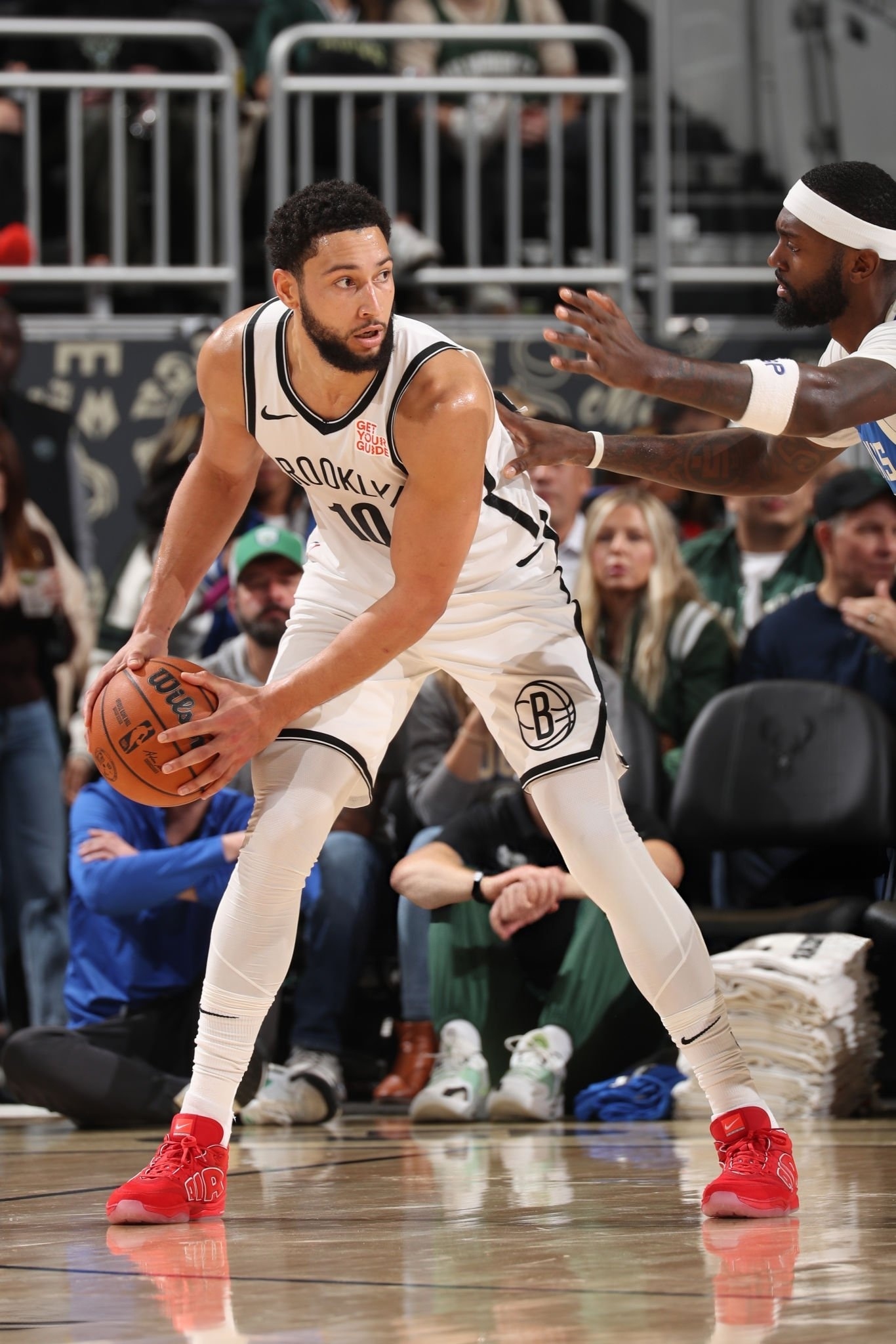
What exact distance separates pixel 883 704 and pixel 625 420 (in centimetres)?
175

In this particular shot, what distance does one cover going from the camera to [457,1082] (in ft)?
15.5

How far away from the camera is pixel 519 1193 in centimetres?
326

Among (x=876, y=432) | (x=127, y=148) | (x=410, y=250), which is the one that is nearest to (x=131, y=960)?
(x=876, y=432)

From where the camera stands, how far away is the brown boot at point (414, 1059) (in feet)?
16.9

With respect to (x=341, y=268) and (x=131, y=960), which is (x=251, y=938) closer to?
(x=341, y=268)

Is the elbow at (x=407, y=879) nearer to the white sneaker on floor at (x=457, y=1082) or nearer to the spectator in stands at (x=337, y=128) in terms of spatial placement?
the white sneaker on floor at (x=457, y=1082)

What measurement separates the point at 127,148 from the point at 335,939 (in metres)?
3.65

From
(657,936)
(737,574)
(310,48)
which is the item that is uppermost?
(310,48)

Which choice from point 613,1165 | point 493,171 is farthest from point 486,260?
point 613,1165

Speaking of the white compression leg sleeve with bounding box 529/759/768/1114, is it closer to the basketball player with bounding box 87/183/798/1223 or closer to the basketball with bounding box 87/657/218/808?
the basketball player with bounding box 87/183/798/1223

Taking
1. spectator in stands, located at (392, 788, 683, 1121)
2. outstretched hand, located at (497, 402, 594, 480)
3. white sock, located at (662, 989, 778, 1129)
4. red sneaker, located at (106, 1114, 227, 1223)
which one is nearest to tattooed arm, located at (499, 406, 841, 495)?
outstretched hand, located at (497, 402, 594, 480)

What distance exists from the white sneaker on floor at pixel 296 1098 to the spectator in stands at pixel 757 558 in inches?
77.4

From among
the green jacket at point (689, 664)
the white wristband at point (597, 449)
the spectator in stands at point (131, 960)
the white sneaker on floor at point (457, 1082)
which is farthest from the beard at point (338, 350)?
the green jacket at point (689, 664)

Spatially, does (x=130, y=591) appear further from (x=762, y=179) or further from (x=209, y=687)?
(x=762, y=179)
